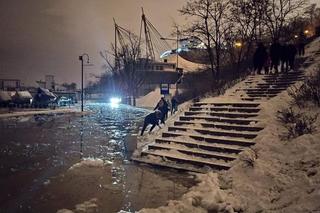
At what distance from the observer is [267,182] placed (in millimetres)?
8258

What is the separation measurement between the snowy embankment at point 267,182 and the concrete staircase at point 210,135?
0.90 metres

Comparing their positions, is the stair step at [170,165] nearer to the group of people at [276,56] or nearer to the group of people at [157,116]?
the group of people at [157,116]

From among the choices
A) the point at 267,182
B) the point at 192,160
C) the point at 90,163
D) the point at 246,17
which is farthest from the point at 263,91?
the point at 246,17

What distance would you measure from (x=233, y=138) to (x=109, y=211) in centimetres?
597

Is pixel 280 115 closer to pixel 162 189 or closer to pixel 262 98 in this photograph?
pixel 262 98

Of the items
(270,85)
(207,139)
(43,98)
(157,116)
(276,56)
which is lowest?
(207,139)

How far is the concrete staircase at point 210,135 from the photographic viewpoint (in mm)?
11162

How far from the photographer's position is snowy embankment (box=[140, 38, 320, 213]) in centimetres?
695

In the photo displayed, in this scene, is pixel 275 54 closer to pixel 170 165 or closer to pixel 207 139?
pixel 207 139

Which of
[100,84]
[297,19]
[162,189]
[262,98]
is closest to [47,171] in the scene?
[162,189]

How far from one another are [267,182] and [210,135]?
180 inches

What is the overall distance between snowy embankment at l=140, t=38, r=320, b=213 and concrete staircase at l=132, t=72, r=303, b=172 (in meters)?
0.90

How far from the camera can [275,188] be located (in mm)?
7793

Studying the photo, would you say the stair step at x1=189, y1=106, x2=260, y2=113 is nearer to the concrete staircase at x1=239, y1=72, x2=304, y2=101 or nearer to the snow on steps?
the snow on steps
